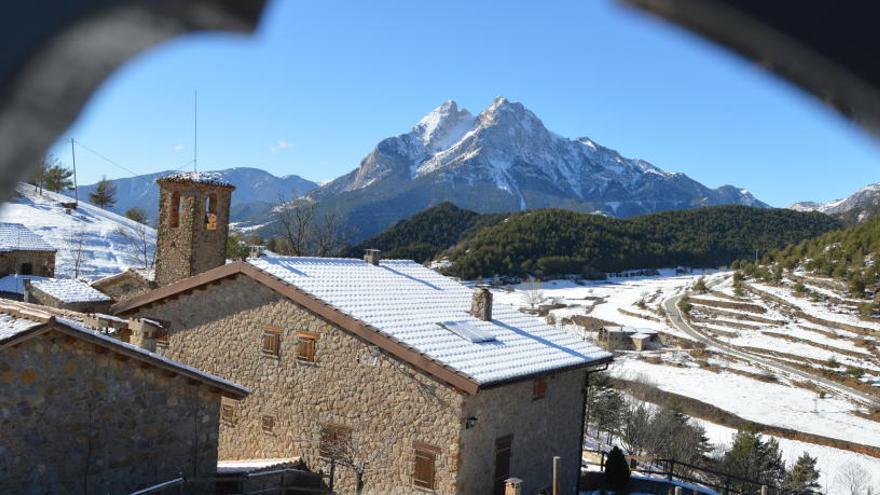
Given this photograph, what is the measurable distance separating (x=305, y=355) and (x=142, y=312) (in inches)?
199

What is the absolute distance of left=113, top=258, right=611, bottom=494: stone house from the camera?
1266 centimetres

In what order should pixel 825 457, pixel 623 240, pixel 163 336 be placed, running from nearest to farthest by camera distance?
1. pixel 163 336
2. pixel 825 457
3. pixel 623 240

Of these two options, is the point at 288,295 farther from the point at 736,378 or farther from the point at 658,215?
the point at 658,215

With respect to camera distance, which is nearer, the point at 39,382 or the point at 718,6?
the point at 718,6

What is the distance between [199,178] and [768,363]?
38859 millimetres

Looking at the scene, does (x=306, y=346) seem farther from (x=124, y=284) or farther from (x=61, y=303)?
(x=124, y=284)

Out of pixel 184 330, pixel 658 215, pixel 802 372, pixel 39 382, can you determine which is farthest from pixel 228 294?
pixel 658 215

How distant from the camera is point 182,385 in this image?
10867 mm

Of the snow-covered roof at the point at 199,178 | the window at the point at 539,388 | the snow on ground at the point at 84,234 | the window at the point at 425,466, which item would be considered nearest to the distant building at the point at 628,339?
the snow on ground at the point at 84,234

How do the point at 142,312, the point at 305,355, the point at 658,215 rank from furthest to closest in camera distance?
the point at 658,215, the point at 142,312, the point at 305,355

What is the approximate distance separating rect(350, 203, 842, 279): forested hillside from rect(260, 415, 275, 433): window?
63.2 metres

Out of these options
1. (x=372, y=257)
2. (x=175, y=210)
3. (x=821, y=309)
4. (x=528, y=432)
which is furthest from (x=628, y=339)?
(x=528, y=432)

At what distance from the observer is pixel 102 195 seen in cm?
6775

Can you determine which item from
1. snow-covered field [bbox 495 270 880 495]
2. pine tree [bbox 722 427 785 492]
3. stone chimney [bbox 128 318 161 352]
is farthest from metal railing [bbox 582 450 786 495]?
stone chimney [bbox 128 318 161 352]
